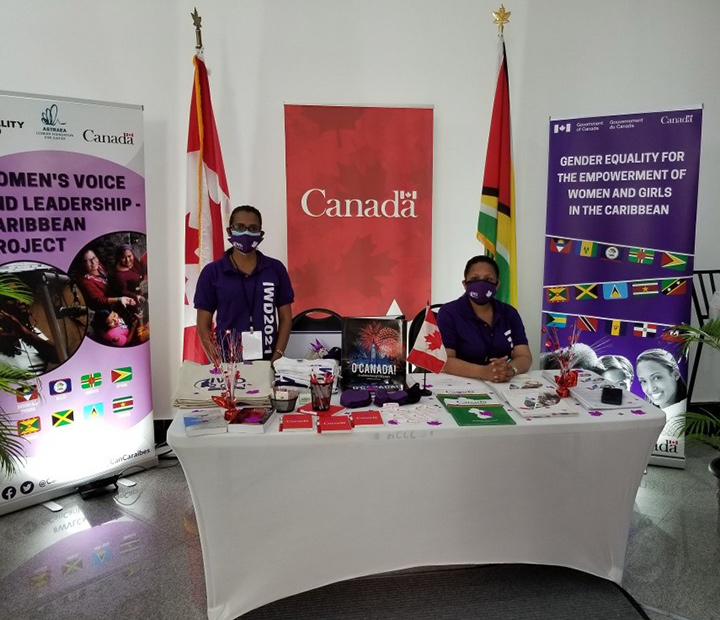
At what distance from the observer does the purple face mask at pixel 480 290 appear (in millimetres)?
2678

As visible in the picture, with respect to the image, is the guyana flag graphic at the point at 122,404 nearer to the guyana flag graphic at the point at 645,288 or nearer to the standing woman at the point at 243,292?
the standing woman at the point at 243,292

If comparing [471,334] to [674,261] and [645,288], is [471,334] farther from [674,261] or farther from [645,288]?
[674,261]

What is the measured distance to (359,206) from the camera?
3.93m

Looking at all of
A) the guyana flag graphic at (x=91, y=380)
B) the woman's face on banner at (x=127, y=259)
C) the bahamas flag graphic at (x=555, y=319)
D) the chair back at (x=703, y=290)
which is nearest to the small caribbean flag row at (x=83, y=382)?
the guyana flag graphic at (x=91, y=380)

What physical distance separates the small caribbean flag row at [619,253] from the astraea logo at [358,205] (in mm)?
939

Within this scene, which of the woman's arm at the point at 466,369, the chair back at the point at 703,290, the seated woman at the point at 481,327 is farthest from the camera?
the chair back at the point at 703,290

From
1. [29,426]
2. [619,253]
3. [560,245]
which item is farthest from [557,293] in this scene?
[29,426]

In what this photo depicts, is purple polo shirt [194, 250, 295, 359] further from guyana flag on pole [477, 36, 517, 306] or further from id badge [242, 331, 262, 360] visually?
guyana flag on pole [477, 36, 517, 306]

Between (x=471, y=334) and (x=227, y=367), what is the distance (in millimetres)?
1143

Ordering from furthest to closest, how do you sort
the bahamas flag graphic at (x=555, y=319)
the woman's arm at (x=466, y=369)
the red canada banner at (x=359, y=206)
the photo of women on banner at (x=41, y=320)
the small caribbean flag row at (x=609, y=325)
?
the red canada banner at (x=359, y=206), the bahamas flag graphic at (x=555, y=319), the small caribbean flag row at (x=609, y=325), the photo of women on banner at (x=41, y=320), the woman's arm at (x=466, y=369)

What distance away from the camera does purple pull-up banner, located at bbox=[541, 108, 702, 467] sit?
339 centimetres

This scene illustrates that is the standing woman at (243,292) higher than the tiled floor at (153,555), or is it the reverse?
the standing woman at (243,292)

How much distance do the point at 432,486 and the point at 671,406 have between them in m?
2.16

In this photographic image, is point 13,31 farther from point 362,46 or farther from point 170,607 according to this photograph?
point 170,607
